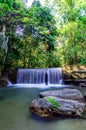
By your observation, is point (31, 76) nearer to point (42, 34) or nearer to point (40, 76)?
point (40, 76)

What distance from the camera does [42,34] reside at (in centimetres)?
2092

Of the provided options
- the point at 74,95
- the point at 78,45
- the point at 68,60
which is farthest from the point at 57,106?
the point at 68,60

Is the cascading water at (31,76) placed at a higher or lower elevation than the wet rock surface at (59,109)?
higher

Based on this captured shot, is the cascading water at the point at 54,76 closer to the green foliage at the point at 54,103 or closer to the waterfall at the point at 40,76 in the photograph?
the waterfall at the point at 40,76

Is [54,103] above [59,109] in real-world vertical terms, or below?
above

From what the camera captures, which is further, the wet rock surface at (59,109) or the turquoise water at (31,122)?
the wet rock surface at (59,109)

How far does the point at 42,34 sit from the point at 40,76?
463 cm

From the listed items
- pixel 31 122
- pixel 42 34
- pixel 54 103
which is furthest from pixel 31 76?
pixel 31 122

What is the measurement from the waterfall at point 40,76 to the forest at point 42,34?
1.97m

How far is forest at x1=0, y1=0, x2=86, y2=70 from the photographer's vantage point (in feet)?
63.2

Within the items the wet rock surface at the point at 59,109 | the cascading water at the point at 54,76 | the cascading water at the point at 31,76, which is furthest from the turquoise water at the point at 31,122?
the cascading water at the point at 31,76

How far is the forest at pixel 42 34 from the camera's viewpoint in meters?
19.2

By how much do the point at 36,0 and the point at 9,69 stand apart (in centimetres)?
841

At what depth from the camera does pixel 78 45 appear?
2191 cm
